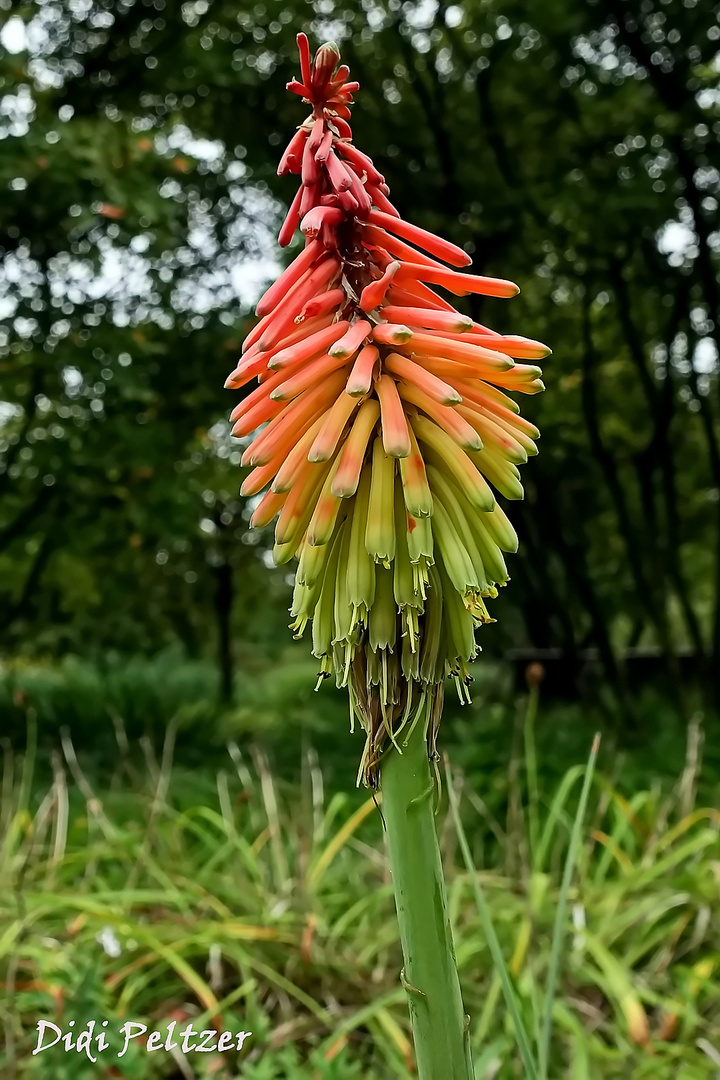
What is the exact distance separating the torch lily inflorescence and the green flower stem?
85 mm

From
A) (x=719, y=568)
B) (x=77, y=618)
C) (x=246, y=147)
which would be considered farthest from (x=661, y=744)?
(x=77, y=618)

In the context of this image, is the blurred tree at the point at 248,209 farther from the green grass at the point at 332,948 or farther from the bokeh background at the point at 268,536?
the green grass at the point at 332,948

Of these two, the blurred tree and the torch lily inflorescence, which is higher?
the blurred tree

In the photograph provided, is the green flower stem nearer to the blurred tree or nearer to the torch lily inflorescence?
the torch lily inflorescence

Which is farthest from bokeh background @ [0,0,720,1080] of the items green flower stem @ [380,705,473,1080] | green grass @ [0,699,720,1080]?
green flower stem @ [380,705,473,1080]

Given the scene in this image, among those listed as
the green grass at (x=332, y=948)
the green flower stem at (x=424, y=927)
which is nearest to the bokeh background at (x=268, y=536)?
the green grass at (x=332, y=948)

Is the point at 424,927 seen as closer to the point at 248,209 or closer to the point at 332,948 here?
the point at 332,948

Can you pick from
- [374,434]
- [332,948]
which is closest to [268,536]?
[332,948]

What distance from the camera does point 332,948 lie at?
3631 millimetres

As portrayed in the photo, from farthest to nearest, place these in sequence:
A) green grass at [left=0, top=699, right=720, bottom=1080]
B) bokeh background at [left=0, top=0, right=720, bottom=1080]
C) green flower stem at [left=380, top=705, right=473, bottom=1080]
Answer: bokeh background at [left=0, top=0, right=720, bottom=1080], green grass at [left=0, top=699, right=720, bottom=1080], green flower stem at [left=380, top=705, right=473, bottom=1080]

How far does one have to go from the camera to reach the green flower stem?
3.87 feet

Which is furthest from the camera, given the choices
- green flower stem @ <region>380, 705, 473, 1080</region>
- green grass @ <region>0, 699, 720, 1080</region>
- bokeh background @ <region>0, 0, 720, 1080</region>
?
bokeh background @ <region>0, 0, 720, 1080</region>

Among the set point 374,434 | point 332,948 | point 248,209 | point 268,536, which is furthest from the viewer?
point 268,536

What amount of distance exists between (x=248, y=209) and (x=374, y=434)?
8.68m
